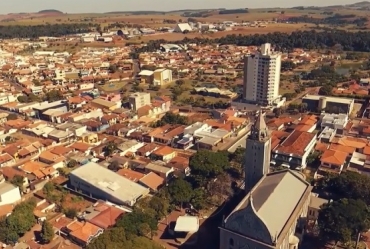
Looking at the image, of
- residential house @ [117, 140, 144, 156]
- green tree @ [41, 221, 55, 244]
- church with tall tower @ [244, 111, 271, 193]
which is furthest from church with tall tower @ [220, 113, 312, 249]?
residential house @ [117, 140, 144, 156]

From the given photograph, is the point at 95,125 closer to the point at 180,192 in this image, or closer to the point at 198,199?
the point at 180,192

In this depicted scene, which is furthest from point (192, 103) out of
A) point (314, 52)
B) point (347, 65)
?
point (314, 52)

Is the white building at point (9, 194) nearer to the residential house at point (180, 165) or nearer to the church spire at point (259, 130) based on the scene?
the residential house at point (180, 165)

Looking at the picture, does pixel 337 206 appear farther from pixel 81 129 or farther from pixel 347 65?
pixel 347 65

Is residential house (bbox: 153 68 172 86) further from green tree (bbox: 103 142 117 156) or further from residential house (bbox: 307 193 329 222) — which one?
residential house (bbox: 307 193 329 222)

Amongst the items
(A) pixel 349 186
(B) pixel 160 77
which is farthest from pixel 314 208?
(B) pixel 160 77

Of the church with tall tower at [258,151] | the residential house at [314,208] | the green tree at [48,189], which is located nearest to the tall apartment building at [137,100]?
the green tree at [48,189]
